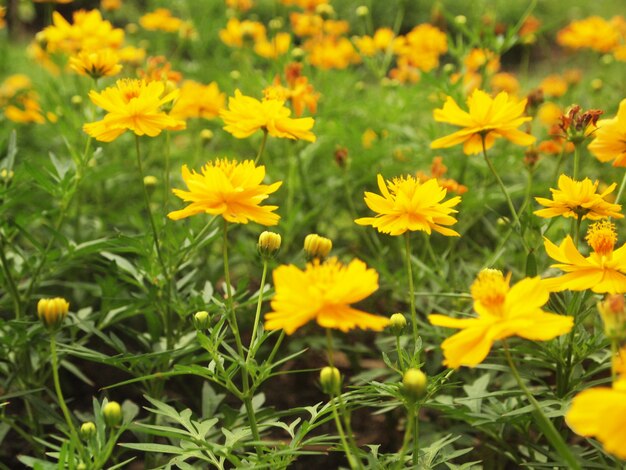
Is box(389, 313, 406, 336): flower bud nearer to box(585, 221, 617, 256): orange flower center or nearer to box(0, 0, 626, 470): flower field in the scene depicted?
box(0, 0, 626, 470): flower field

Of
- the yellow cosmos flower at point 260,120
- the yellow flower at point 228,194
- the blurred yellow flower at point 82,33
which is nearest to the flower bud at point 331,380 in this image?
the yellow flower at point 228,194

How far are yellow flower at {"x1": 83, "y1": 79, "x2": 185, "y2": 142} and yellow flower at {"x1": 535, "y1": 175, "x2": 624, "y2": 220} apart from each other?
614 mm

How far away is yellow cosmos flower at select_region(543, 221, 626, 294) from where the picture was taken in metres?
0.98

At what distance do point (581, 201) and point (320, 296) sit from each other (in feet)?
1.71

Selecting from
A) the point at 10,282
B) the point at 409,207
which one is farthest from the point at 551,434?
the point at 10,282

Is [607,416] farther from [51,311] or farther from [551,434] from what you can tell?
[51,311]

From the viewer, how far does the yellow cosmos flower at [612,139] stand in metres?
1.09

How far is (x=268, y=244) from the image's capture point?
3.53ft

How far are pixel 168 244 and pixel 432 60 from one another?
1534mm

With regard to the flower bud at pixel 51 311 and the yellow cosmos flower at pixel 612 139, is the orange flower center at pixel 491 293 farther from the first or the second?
the flower bud at pixel 51 311

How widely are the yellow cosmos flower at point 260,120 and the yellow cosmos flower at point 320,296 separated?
0.43m

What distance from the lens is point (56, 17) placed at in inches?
78.2

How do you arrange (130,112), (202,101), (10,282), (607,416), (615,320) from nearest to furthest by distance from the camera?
(607,416) → (615,320) → (130,112) → (10,282) → (202,101)

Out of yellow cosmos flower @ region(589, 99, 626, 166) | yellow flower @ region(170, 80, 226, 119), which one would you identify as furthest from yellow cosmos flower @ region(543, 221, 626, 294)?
yellow flower @ region(170, 80, 226, 119)
